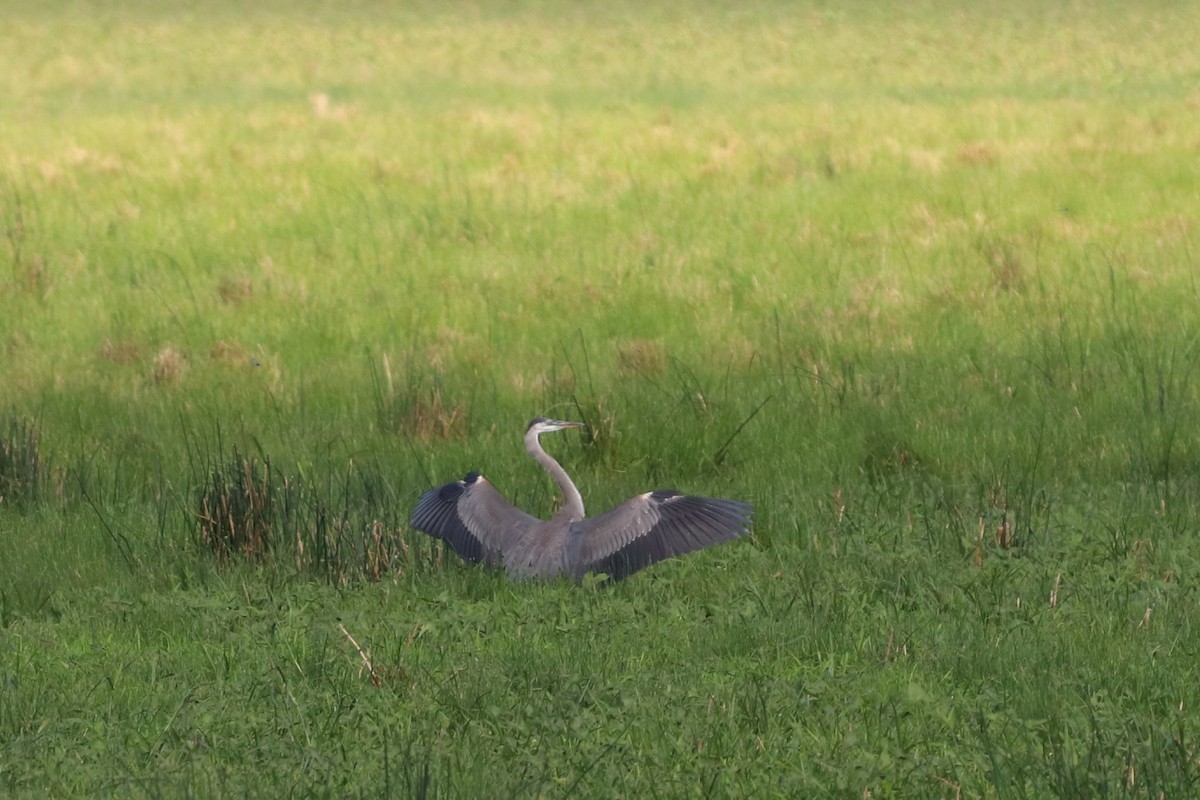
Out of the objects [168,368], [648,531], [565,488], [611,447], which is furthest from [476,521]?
[168,368]

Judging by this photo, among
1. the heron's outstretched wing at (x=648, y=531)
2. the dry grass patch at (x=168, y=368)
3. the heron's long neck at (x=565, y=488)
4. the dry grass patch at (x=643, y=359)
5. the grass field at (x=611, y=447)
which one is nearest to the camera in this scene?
the grass field at (x=611, y=447)

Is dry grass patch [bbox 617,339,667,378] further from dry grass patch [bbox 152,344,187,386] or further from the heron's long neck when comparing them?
the heron's long neck

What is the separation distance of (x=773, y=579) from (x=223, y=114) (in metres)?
18.6

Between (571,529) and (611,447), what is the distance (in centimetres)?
212

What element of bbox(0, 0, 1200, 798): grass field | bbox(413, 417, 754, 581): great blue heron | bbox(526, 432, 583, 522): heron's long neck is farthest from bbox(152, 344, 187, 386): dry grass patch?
bbox(526, 432, 583, 522): heron's long neck

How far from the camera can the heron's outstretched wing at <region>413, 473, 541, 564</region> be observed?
6.42m

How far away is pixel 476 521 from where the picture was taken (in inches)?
254

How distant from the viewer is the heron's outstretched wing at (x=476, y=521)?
6.42 m

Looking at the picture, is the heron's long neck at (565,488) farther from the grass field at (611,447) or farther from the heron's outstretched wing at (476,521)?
the grass field at (611,447)

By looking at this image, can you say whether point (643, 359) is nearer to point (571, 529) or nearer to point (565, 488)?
point (565, 488)

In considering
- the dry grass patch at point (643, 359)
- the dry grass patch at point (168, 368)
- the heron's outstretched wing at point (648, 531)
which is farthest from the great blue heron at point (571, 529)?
the dry grass patch at point (168, 368)

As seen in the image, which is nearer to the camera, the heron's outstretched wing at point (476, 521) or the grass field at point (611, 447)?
the grass field at point (611, 447)

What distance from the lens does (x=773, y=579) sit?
250 inches

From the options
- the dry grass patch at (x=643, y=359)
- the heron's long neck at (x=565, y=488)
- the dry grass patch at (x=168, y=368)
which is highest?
the heron's long neck at (x=565, y=488)
